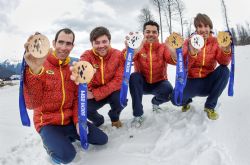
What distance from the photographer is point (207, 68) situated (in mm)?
4324

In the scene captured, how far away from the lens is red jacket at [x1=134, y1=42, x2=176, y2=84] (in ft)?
14.4

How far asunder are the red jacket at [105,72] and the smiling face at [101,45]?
7 cm

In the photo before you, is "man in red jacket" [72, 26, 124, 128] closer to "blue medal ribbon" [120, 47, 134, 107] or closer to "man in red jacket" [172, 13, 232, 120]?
"blue medal ribbon" [120, 47, 134, 107]

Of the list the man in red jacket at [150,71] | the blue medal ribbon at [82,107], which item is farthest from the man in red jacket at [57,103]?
the man in red jacket at [150,71]

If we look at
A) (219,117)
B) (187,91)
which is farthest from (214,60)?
(219,117)

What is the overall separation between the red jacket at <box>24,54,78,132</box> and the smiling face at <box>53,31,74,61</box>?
8cm

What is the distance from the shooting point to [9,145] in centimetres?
459

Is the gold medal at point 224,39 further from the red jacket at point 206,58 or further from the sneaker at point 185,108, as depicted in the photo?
the sneaker at point 185,108

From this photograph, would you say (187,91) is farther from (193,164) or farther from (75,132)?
(75,132)

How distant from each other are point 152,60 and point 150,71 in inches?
6.5

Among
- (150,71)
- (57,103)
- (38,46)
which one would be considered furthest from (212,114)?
(38,46)

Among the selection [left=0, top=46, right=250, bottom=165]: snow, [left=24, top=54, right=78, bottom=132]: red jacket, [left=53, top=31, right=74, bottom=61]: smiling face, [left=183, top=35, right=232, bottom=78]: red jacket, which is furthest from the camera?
[left=183, top=35, right=232, bottom=78]: red jacket

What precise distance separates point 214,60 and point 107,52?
1.49 metres

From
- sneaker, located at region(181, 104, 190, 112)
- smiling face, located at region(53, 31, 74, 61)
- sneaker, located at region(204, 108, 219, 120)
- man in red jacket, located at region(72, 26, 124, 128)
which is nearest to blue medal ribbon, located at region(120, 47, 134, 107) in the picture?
man in red jacket, located at region(72, 26, 124, 128)
